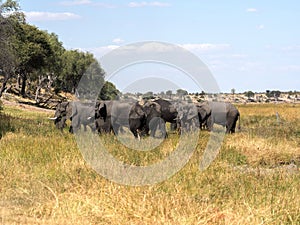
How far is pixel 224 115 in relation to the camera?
84.7 ft

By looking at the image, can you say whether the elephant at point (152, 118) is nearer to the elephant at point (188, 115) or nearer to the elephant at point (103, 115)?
the elephant at point (188, 115)

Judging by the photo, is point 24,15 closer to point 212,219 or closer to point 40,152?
point 40,152

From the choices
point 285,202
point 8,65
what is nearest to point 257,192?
point 285,202

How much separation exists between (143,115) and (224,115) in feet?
16.3

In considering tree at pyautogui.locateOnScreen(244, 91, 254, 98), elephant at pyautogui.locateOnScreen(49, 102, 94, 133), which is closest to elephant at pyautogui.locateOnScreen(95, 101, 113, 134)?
elephant at pyautogui.locateOnScreen(49, 102, 94, 133)

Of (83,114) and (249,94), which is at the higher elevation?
(249,94)

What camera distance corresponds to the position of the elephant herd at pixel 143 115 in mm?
22875

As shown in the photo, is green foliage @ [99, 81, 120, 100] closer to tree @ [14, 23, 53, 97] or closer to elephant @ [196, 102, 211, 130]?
elephant @ [196, 102, 211, 130]

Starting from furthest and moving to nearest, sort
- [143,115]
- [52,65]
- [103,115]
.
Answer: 1. [52,65]
2. [103,115]
3. [143,115]

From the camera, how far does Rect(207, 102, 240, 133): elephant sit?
1005 inches

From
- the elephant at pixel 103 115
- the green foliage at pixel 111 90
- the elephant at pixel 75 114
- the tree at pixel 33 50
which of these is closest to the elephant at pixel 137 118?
the green foliage at pixel 111 90

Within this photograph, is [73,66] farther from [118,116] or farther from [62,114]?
[118,116]

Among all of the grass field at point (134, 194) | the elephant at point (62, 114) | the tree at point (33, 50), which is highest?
the tree at point (33, 50)

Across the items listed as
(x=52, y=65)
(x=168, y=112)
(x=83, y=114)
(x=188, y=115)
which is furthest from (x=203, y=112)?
(x=52, y=65)
